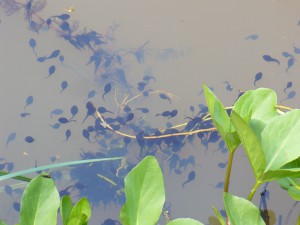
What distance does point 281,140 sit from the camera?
640mm

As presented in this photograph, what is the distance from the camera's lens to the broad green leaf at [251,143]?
60 cm

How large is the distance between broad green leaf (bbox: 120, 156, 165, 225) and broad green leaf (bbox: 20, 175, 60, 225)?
0.30 ft

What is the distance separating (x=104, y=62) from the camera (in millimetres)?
1106

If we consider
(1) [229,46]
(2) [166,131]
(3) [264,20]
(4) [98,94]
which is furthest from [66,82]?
(3) [264,20]

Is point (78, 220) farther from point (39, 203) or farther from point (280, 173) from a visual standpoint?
point (280, 173)

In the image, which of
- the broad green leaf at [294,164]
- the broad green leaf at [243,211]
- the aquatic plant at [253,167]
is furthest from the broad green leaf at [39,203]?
the broad green leaf at [294,164]

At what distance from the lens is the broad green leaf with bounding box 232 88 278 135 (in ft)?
2.29

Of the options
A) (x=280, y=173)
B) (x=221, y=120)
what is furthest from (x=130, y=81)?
(x=280, y=173)

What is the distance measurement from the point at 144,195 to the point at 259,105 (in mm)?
223

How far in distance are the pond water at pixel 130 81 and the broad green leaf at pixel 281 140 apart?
0.43 meters

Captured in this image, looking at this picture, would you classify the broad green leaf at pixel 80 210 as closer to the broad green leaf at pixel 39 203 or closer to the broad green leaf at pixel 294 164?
the broad green leaf at pixel 39 203

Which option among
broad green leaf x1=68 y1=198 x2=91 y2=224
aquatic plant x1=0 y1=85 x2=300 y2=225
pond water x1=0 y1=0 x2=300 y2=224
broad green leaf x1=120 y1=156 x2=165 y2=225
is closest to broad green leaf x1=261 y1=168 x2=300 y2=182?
aquatic plant x1=0 y1=85 x2=300 y2=225

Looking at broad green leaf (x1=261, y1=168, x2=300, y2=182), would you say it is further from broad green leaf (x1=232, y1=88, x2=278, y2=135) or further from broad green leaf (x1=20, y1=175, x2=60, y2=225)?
broad green leaf (x1=20, y1=175, x2=60, y2=225)

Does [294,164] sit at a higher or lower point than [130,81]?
lower
